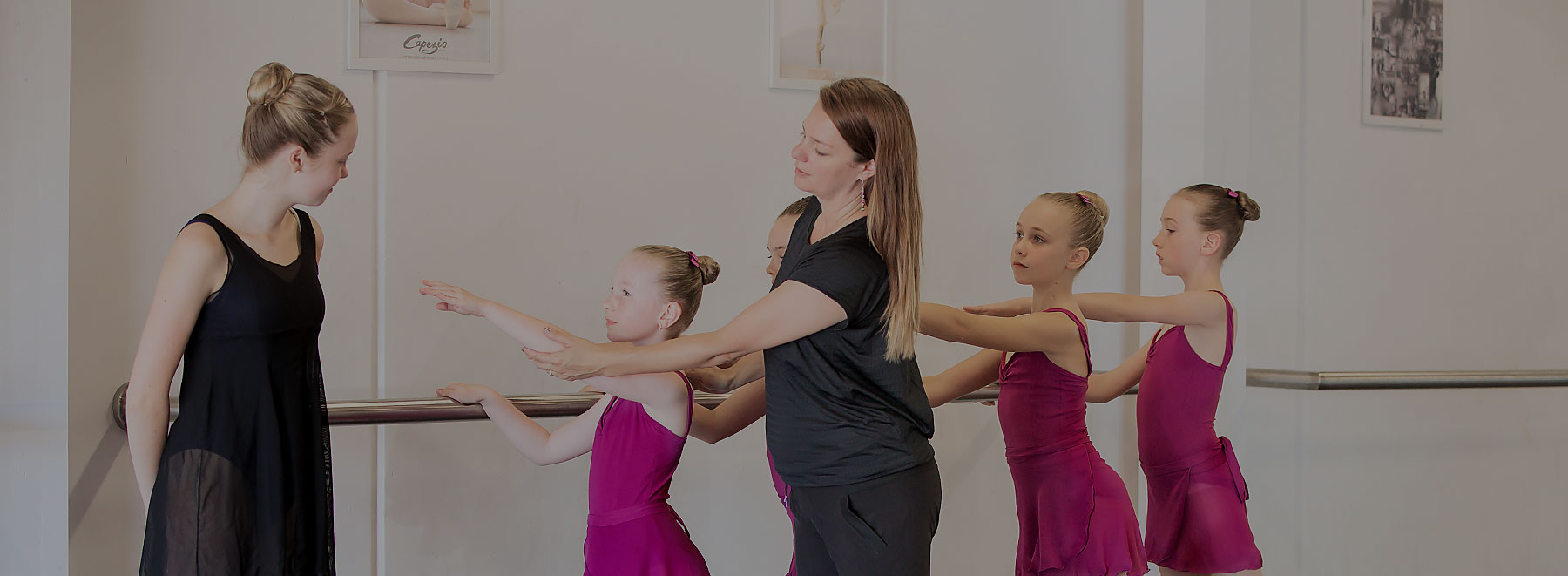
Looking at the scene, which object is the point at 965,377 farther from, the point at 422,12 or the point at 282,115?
the point at 422,12

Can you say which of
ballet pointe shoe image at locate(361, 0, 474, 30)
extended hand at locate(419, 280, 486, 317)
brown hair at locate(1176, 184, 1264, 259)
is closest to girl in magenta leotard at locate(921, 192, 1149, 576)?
brown hair at locate(1176, 184, 1264, 259)

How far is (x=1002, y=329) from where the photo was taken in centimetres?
204

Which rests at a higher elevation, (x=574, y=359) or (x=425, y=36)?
(x=425, y=36)

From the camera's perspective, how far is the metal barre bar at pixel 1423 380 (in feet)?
7.80

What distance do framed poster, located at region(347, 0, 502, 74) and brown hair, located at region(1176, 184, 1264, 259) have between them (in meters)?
1.77

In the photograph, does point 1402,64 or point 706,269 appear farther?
point 1402,64

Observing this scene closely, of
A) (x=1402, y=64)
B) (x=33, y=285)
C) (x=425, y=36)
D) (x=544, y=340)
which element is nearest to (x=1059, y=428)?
(x=544, y=340)

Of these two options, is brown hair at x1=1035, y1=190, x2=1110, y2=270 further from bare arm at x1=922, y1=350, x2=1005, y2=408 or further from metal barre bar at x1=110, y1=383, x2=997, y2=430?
metal barre bar at x1=110, y1=383, x2=997, y2=430

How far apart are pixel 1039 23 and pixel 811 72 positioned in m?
0.82

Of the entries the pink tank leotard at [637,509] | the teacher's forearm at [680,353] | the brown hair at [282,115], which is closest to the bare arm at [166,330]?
the brown hair at [282,115]

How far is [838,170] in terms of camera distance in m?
1.69

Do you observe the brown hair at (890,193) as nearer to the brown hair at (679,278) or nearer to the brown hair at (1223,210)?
the brown hair at (679,278)

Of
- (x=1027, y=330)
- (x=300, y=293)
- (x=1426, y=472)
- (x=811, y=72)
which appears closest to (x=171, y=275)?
(x=300, y=293)

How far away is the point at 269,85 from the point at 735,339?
85cm
